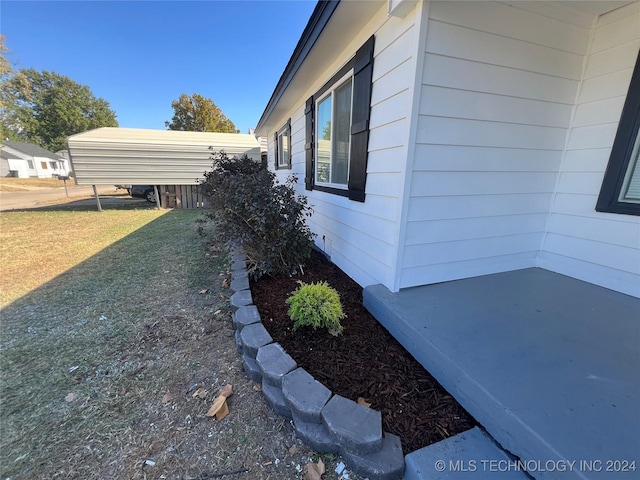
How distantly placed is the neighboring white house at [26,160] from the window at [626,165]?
41.9 meters

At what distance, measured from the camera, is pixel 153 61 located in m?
14.7

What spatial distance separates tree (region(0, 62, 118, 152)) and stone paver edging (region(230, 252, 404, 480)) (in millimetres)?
45950

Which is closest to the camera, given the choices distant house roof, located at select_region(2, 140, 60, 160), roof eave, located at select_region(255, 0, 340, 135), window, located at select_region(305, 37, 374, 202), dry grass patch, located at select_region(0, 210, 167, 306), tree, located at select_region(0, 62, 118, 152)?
roof eave, located at select_region(255, 0, 340, 135)

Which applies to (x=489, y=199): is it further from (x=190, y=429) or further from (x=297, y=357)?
(x=190, y=429)

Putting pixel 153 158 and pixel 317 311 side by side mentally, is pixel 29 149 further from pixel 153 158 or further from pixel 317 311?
pixel 317 311

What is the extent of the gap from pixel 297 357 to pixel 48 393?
1.60 meters

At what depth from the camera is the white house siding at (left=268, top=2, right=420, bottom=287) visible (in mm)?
1904

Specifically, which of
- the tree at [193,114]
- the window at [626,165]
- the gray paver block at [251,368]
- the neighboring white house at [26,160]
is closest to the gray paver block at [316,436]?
the gray paver block at [251,368]

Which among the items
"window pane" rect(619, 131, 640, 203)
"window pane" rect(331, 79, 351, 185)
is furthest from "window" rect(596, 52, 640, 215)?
"window pane" rect(331, 79, 351, 185)

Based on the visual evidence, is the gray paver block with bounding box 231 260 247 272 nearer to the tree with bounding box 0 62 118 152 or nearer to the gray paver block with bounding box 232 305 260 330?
the gray paver block with bounding box 232 305 260 330

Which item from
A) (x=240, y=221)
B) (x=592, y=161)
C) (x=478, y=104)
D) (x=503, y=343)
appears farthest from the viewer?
(x=240, y=221)

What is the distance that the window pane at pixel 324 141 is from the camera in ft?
11.5

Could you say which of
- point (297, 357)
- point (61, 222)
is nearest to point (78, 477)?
point (297, 357)

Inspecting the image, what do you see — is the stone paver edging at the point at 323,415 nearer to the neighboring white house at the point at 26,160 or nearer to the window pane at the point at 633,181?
the window pane at the point at 633,181
